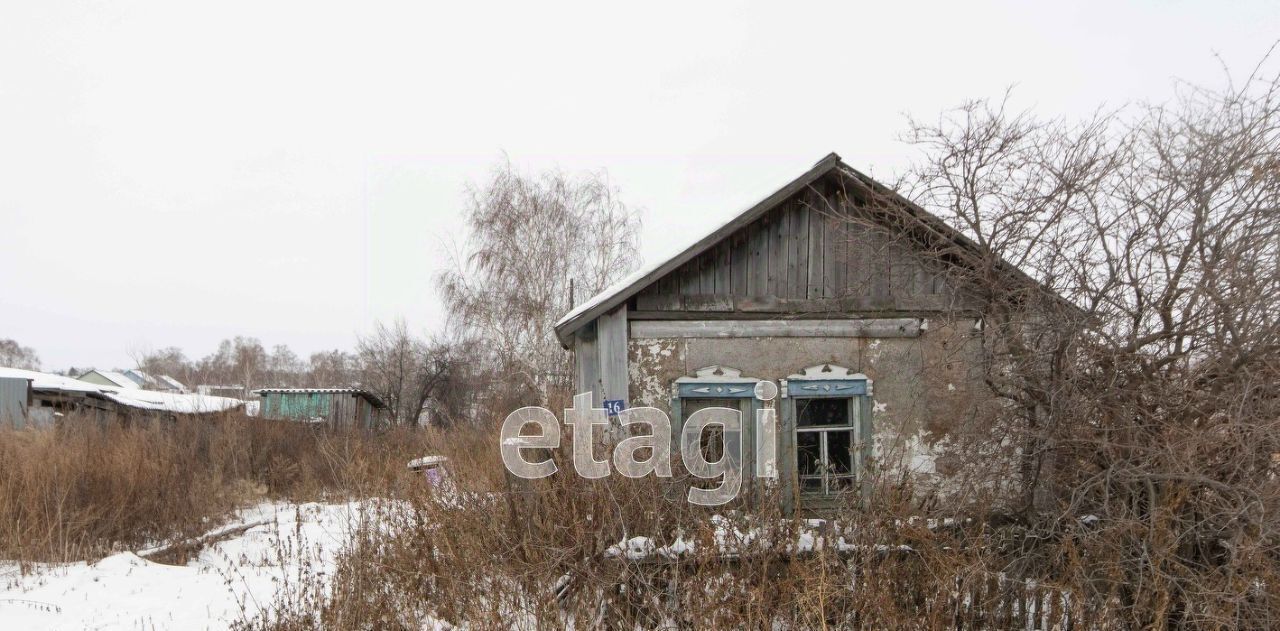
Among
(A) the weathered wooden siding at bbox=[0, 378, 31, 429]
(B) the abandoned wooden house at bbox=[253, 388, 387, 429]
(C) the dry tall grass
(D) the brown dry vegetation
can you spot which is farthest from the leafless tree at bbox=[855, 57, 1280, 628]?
(B) the abandoned wooden house at bbox=[253, 388, 387, 429]

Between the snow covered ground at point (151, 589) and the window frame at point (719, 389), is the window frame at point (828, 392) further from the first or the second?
the snow covered ground at point (151, 589)

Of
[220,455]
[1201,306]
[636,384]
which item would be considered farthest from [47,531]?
[1201,306]

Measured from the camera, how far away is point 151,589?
6.95 m

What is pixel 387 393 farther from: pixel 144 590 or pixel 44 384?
pixel 144 590

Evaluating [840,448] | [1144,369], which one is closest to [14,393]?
[840,448]

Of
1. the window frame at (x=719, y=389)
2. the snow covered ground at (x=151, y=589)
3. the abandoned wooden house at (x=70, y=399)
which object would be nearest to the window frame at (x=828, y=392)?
the window frame at (x=719, y=389)

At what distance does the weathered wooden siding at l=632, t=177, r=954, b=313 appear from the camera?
8.05 meters

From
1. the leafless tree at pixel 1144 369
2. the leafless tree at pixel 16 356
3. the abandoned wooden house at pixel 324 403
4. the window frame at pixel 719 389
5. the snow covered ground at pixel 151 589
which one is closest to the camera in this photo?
the leafless tree at pixel 1144 369

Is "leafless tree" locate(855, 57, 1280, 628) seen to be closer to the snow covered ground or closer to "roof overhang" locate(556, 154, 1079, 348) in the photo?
"roof overhang" locate(556, 154, 1079, 348)

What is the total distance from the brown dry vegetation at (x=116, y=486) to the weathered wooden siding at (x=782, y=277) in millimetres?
3278

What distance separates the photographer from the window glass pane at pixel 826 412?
816 cm

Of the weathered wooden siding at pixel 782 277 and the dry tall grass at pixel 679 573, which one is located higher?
the weathered wooden siding at pixel 782 277

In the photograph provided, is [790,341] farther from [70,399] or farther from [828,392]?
[70,399]

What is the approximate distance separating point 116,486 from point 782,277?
776 centimetres
